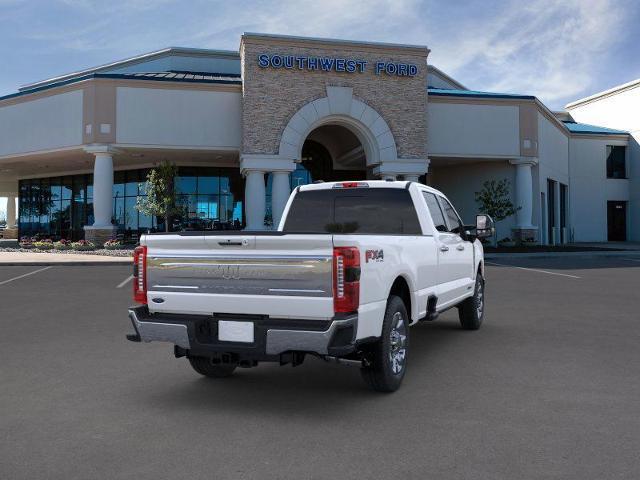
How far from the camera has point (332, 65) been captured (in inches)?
1125

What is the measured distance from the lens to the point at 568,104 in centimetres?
5203

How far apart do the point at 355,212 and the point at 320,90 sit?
22463 mm

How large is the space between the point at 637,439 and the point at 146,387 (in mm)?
4107

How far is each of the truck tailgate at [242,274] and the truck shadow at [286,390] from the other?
794 mm

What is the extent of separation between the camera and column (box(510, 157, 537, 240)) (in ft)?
106

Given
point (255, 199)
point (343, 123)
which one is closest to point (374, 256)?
point (255, 199)

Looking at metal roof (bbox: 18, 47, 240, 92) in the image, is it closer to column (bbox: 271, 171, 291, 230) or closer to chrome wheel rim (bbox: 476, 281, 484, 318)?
column (bbox: 271, 171, 291, 230)

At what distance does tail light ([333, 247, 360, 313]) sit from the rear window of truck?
2.25m

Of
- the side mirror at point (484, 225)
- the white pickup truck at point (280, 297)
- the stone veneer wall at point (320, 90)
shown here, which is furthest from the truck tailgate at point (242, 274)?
the stone veneer wall at point (320, 90)

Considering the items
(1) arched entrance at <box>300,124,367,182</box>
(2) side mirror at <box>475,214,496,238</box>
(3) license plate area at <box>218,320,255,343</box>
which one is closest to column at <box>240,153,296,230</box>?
(1) arched entrance at <box>300,124,367,182</box>

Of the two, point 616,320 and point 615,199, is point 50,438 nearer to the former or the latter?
point 616,320

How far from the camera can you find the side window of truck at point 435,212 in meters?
7.34

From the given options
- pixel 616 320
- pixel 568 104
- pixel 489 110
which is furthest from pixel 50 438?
pixel 568 104

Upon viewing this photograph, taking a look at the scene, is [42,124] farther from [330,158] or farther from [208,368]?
[208,368]
